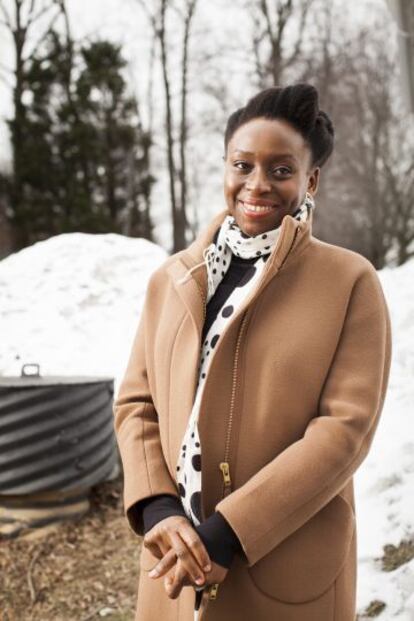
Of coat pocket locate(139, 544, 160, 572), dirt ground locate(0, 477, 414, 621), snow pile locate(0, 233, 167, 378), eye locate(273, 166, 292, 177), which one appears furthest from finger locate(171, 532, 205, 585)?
snow pile locate(0, 233, 167, 378)

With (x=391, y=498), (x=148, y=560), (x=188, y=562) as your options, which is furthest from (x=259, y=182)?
(x=391, y=498)

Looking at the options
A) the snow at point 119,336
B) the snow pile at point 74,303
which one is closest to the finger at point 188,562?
the snow at point 119,336

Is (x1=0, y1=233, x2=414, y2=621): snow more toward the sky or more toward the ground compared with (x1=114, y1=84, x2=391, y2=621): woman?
more toward the ground

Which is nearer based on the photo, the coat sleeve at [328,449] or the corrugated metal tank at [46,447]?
the coat sleeve at [328,449]

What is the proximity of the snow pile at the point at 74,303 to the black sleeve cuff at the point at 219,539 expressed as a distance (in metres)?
4.84

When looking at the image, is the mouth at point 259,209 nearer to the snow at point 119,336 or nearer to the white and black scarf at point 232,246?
the white and black scarf at point 232,246

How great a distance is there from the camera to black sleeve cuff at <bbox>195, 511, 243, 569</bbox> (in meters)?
1.34

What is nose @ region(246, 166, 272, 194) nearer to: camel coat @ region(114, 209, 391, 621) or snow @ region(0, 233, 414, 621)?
camel coat @ region(114, 209, 391, 621)

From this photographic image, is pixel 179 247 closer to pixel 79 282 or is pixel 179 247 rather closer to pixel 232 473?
pixel 79 282

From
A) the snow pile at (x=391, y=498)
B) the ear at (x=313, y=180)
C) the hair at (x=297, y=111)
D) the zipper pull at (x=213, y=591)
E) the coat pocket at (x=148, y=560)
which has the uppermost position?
the hair at (x=297, y=111)

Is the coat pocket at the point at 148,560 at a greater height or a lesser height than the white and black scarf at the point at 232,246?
lesser

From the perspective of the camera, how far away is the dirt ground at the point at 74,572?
3.64m

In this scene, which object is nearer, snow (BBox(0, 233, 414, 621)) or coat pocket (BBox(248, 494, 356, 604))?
coat pocket (BBox(248, 494, 356, 604))

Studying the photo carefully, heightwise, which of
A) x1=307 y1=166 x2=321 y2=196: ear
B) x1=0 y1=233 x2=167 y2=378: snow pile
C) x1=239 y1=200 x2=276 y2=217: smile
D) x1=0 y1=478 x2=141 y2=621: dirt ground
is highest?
x1=307 y1=166 x2=321 y2=196: ear
